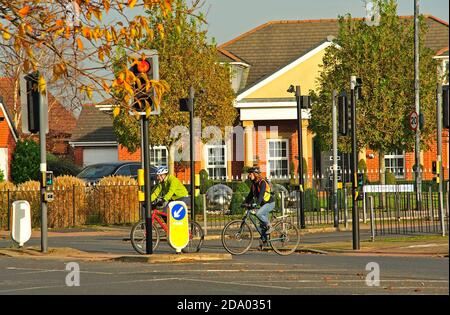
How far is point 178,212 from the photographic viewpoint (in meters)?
23.2

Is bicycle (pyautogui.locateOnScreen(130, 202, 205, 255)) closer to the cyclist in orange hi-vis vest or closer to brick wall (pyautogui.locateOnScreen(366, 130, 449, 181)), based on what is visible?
the cyclist in orange hi-vis vest

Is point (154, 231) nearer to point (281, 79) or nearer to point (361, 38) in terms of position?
point (361, 38)

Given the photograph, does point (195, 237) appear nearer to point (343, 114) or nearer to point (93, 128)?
point (343, 114)

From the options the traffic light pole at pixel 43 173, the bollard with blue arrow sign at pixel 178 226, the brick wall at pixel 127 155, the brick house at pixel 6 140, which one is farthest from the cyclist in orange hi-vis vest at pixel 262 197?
the brick wall at pixel 127 155

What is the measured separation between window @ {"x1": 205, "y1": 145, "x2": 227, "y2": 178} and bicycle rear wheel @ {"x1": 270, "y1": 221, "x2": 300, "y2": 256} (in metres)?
32.0

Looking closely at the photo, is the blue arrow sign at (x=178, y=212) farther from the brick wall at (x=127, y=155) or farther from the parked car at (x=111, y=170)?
the brick wall at (x=127, y=155)

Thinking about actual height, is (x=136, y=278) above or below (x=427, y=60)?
below

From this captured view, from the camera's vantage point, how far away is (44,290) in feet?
53.2

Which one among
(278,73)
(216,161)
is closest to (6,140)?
(216,161)

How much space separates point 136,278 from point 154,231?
22.8 ft

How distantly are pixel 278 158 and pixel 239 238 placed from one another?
32269 mm

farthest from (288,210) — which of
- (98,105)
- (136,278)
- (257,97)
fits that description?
(98,105)

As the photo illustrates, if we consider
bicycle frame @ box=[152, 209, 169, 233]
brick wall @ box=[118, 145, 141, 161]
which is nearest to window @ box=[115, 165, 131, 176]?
bicycle frame @ box=[152, 209, 169, 233]
